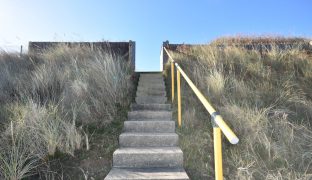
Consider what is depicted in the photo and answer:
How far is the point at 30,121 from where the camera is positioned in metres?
5.51

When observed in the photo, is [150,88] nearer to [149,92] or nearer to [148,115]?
[149,92]

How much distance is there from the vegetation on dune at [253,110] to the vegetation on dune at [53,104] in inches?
61.0

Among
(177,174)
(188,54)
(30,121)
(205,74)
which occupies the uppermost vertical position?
(188,54)

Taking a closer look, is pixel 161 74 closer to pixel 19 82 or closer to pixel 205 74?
pixel 205 74

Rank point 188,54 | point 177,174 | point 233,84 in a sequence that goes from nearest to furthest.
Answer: point 177,174 < point 233,84 < point 188,54

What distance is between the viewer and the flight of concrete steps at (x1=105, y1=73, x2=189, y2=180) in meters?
4.97

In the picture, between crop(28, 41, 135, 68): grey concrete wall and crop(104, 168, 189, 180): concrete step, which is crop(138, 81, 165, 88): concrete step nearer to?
crop(28, 41, 135, 68): grey concrete wall

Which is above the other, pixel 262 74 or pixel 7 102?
pixel 262 74

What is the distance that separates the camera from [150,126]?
21.0 feet

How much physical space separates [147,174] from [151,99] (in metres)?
3.24

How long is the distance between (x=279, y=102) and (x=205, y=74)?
6.32 ft

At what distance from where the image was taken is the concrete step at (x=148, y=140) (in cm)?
587

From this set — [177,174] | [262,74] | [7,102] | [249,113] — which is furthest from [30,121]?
[262,74]

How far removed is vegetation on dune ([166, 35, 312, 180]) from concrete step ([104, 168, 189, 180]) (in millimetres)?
267
